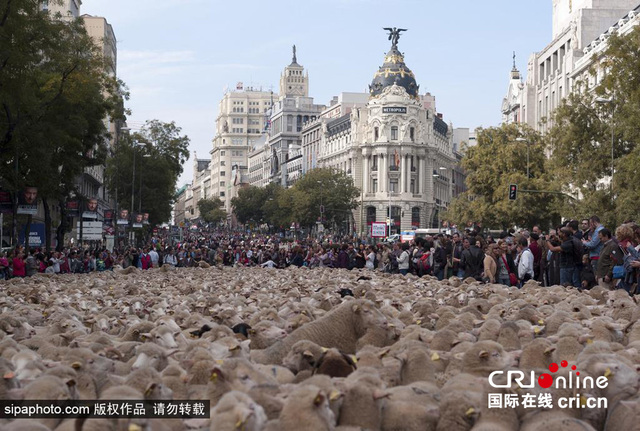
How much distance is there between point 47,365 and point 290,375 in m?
1.96

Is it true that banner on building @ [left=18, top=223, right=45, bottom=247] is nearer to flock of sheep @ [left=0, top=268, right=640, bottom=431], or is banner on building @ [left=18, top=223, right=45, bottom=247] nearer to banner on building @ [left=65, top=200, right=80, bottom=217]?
banner on building @ [left=65, top=200, right=80, bottom=217]

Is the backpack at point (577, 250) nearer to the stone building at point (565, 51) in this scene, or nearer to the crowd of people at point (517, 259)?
the crowd of people at point (517, 259)

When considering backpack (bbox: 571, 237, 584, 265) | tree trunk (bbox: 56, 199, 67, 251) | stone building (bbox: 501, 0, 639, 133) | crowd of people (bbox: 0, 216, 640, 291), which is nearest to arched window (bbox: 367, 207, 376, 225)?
stone building (bbox: 501, 0, 639, 133)

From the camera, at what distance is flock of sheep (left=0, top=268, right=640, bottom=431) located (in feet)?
19.7

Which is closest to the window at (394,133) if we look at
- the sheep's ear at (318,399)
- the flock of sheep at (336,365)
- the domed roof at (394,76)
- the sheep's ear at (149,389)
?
the domed roof at (394,76)

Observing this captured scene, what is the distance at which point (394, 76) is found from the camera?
486ft

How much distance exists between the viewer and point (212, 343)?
8711mm

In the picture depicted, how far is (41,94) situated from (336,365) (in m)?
29.0

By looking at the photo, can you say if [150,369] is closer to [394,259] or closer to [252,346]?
[252,346]

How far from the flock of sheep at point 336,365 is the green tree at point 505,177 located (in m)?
59.0

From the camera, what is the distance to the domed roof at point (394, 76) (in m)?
148

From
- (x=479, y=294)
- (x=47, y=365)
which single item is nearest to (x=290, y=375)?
(x=47, y=365)

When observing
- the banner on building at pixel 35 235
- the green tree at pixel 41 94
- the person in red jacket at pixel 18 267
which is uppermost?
the green tree at pixel 41 94

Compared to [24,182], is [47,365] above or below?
below
